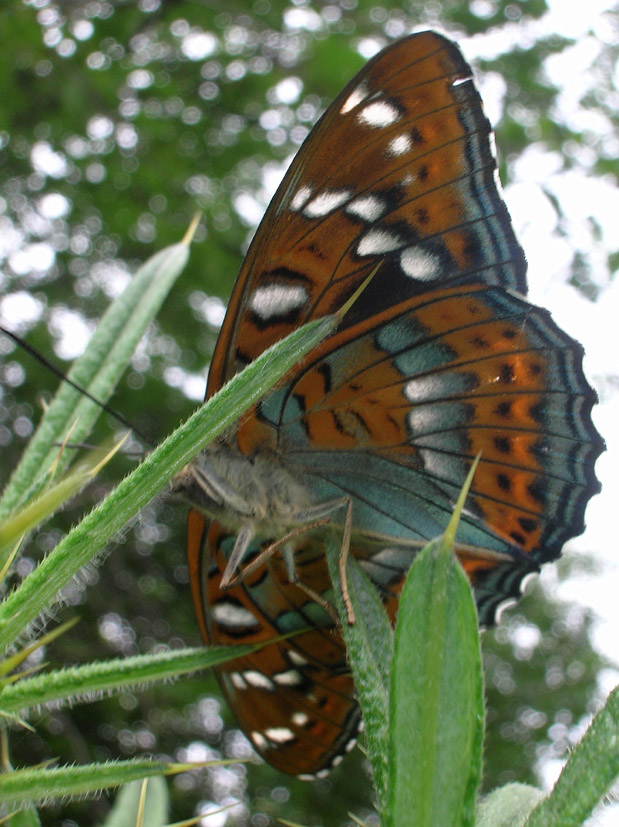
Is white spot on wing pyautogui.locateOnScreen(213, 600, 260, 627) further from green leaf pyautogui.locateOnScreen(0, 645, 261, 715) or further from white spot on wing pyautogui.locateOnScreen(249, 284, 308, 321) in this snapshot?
white spot on wing pyautogui.locateOnScreen(249, 284, 308, 321)

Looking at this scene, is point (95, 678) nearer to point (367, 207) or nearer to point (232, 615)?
point (232, 615)

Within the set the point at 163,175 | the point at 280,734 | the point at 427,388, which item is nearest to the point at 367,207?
the point at 427,388

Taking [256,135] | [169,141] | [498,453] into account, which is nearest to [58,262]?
[169,141]

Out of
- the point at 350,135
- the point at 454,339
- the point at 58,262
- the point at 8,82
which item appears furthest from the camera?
the point at 58,262

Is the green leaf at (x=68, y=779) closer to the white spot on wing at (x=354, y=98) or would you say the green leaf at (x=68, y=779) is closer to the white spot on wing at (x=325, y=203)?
the white spot on wing at (x=325, y=203)

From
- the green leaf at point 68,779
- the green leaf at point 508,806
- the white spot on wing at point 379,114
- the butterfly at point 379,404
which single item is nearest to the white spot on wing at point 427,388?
the butterfly at point 379,404

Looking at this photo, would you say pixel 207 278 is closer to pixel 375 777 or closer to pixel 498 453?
pixel 498 453
